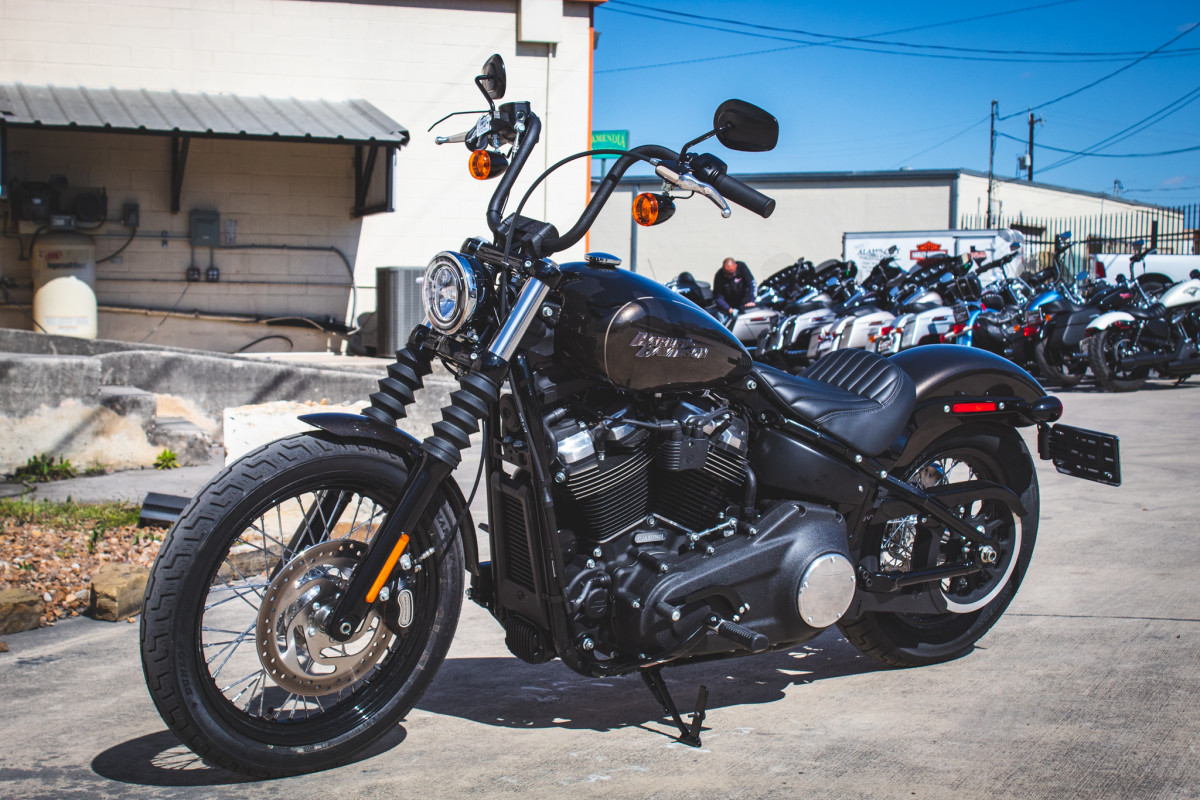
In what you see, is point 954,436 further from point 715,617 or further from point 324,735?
point 324,735

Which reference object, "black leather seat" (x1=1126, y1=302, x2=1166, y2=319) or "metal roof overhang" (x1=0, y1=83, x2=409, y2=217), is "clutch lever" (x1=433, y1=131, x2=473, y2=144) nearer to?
"metal roof overhang" (x1=0, y1=83, x2=409, y2=217)

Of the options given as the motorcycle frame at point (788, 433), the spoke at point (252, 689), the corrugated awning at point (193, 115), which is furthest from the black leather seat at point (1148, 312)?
the spoke at point (252, 689)

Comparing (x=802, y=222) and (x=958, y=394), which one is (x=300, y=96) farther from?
(x=802, y=222)

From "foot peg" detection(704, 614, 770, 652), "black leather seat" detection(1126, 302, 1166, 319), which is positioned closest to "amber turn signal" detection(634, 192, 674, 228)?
"foot peg" detection(704, 614, 770, 652)

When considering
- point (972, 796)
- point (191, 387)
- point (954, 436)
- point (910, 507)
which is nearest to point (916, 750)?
point (972, 796)

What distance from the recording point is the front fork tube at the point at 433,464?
2693 millimetres

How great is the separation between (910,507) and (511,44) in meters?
11.5

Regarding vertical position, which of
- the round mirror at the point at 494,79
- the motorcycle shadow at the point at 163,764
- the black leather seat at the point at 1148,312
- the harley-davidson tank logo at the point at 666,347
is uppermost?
the round mirror at the point at 494,79

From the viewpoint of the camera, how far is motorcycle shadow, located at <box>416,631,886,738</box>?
319 centimetres

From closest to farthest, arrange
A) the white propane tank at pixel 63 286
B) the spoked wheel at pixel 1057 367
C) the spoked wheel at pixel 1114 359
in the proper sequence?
the spoked wheel at pixel 1114 359
the white propane tank at pixel 63 286
the spoked wheel at pixel 1057 367

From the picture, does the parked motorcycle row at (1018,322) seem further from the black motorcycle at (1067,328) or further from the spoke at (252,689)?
the spoke at (252,689)

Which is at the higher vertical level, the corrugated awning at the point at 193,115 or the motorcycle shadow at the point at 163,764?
the corrugated awning at the point at 193,115

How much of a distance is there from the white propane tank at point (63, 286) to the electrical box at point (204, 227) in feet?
4.17

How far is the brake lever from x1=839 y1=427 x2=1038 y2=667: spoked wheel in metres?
1.33
